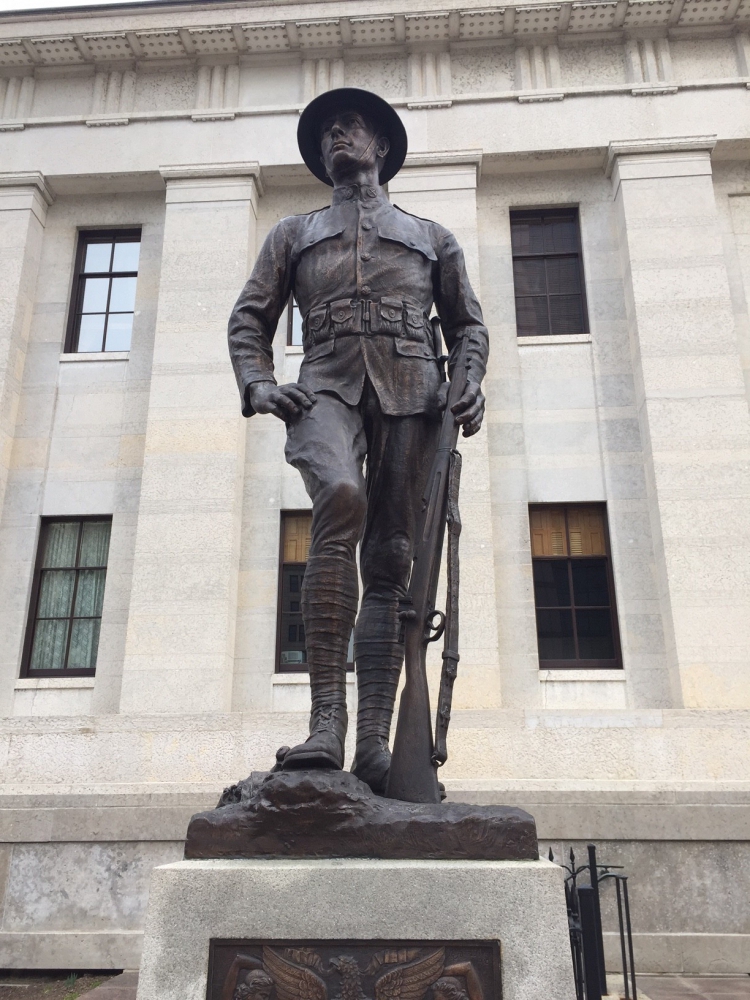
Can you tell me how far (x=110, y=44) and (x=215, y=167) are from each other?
11.2ft

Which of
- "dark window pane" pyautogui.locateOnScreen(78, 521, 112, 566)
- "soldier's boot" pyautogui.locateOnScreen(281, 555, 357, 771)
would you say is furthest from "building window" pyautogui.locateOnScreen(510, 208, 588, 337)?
"soldier's boot" pyautogui.locateOnScreen(281, 555, 357, 771)

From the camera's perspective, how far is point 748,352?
14.6 meters

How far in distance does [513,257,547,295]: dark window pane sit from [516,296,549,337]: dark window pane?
18 cm

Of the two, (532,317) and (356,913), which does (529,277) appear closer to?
(532,317)

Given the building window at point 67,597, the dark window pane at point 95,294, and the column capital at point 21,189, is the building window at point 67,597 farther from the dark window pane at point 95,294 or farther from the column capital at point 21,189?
the column capital at point 21,189

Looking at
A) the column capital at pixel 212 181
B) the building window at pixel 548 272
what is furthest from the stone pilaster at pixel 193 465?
the building window at pixel 548 272

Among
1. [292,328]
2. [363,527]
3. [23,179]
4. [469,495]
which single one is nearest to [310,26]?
[292,328]

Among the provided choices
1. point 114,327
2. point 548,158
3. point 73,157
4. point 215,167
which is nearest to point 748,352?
point 548,158

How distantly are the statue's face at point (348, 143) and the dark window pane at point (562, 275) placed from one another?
1062 centimetres

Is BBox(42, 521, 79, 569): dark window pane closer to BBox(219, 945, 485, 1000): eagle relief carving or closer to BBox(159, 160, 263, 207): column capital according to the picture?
BBox(159, 160, 263, 207): column capital

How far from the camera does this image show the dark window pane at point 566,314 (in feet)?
49.6

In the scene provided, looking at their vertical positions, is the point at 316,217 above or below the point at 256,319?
above

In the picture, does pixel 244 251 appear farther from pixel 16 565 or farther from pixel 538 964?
pixel 538 964

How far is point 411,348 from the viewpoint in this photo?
480 cm
